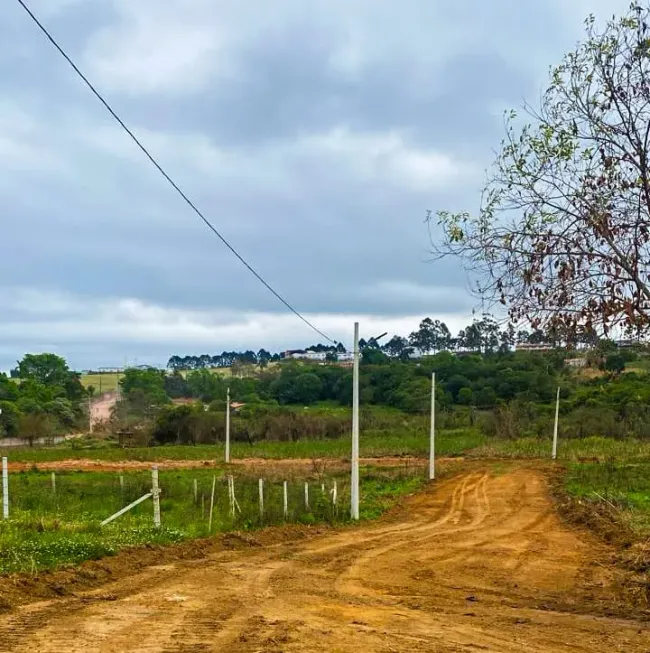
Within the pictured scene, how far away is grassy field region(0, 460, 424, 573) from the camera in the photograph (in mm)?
13359

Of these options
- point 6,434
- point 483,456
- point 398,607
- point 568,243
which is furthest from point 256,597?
point 6,434

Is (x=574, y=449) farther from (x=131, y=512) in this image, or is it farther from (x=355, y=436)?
(x=131, y=512)

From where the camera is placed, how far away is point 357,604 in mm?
10469

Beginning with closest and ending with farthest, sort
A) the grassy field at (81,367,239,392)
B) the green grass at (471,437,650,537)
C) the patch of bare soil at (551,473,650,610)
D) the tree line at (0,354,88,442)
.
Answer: the patch of bare soil at (551,473,650,610) < the green grass at (471,437,650,537) < the tree line at (0,354,88,442) < the grassy field at (81,367,239,392)

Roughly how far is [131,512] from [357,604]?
13.6m

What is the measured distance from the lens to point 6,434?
78000 mm

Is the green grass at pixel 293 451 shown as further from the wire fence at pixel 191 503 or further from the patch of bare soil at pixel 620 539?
the patch of bare soil at pixel 620 539

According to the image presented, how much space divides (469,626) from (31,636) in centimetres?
484

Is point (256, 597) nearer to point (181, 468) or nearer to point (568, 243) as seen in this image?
point (568, 243)

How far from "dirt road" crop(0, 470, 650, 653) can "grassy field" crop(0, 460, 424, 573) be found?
1.59 m

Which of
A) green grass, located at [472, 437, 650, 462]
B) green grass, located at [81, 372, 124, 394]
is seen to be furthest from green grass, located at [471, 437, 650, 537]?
green grass, located at [81, 372, 124, 394]

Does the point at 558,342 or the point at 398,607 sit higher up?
the point at 558,342

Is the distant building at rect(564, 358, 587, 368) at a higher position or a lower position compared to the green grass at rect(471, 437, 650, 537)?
higher

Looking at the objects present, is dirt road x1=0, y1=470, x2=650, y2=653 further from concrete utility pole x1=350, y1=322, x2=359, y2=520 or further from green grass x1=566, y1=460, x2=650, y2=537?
green grass x1=566, y1=460, x2=650, y2=537
